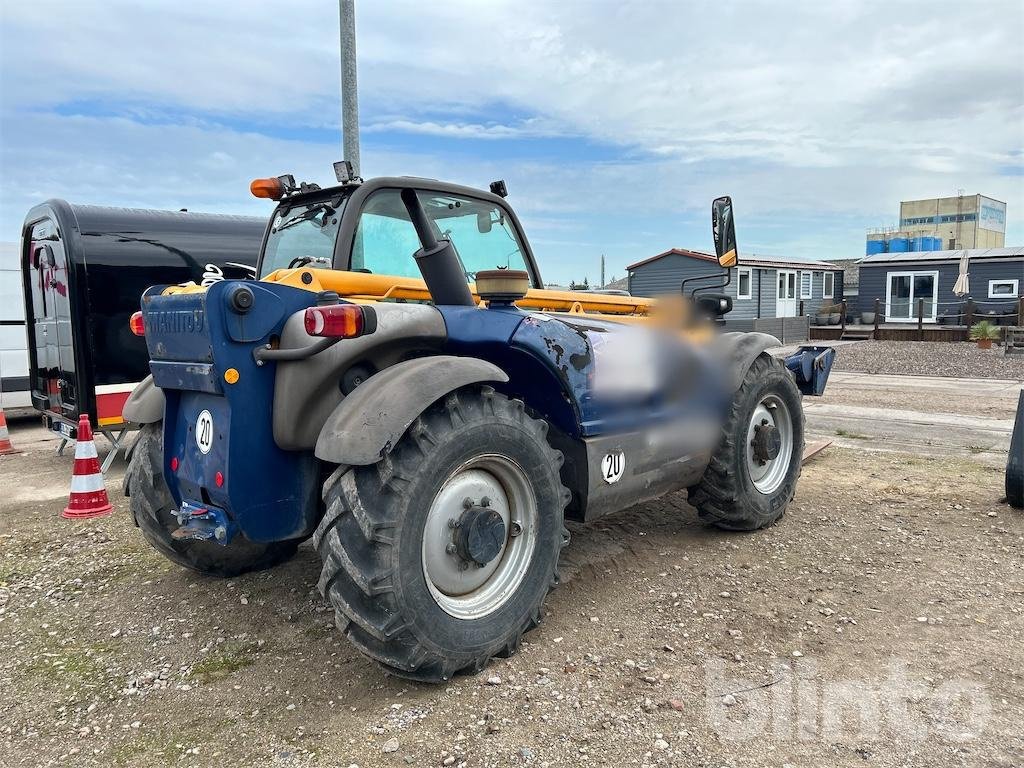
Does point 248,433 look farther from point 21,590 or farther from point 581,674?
point 21,590

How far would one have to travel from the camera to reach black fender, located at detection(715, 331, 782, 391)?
178 inches

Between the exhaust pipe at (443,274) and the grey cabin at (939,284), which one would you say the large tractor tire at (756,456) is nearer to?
the exhaust pipe at (443,274)

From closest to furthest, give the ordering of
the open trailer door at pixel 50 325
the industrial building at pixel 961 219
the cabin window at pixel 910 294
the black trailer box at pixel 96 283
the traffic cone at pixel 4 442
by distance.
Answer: the black trailer box at pixel 96 283
the open trailer door at pixel 50 325
the traffic cone at pixel 4 442
the cabin window at pixel 910 294
the industrial building at pixel 961 219

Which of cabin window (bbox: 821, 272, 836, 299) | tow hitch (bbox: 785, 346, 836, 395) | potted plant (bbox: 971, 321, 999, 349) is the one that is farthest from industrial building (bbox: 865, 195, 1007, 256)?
tow hitch (bbox: 785, 346, 836, 395)

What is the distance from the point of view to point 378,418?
2736 mm

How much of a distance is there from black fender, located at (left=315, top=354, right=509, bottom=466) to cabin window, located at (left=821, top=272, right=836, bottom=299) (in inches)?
1311

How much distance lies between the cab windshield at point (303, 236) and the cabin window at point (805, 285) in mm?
29177

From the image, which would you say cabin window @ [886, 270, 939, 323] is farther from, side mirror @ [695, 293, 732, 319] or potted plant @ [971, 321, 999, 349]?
side mirror @ [695, 293, 732, 319]

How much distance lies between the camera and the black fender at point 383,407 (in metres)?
2.70

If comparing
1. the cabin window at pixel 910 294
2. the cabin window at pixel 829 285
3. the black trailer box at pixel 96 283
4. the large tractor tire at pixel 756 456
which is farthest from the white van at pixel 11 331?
the cabin window at pixel 829 285

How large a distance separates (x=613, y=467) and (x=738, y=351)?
141 cm

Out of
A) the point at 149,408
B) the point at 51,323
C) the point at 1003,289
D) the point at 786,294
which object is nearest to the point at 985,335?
the point at 1003,289

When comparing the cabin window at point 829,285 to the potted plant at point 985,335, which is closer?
the potted plant at point 985,335

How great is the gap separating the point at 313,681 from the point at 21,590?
219 cm
